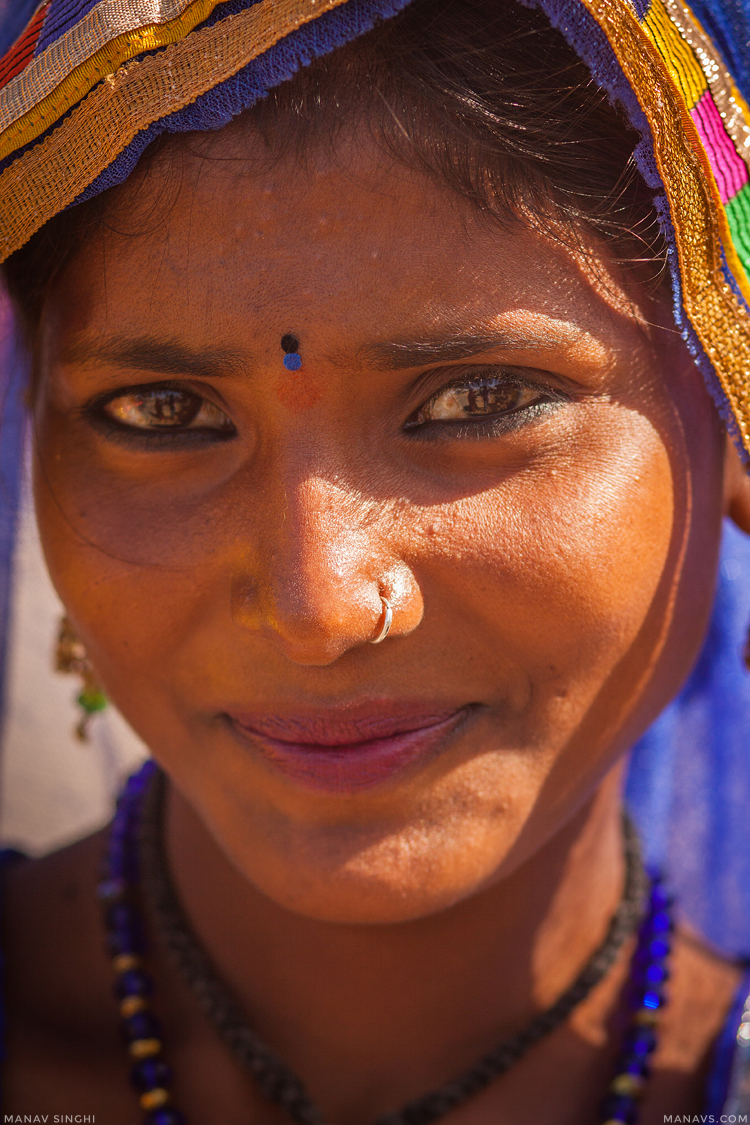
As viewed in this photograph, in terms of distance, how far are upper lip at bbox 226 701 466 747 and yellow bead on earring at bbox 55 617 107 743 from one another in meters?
0.56

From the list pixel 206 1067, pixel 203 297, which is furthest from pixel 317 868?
pixel 203 297

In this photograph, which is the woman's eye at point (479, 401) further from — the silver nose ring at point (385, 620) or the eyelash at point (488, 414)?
the silver nose ring at point (385, 620)

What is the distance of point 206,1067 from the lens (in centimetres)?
172

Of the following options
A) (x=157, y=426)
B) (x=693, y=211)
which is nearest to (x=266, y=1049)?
(x=157, y=426)

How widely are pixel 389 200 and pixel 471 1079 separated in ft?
4.10

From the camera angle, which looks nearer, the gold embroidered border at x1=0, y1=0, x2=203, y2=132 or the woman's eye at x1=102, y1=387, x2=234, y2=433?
the gold embroidered border at x1=0, y1=0, x2=203, y2=132

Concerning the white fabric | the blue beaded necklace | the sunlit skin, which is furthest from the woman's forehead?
the white fabric

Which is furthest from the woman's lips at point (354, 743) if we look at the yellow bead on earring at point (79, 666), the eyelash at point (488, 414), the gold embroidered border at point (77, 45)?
the gold embroidered border at point (77, 45)

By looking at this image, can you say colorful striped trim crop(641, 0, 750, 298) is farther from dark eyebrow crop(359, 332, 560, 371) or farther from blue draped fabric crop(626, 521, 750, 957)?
blue draped fabric crop(626, 521, 750, 957)

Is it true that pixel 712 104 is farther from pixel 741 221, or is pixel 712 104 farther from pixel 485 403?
pixel 485 403

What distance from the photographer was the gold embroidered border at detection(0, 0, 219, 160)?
122 centimetres

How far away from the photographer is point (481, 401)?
131cm

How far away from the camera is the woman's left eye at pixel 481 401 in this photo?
130 cm

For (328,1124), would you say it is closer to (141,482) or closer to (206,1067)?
(206,1067)
